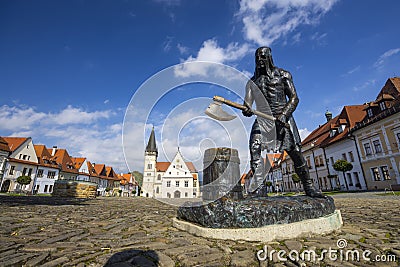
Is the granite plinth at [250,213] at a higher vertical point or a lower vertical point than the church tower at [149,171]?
lower

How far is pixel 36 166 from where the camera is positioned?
108 feet

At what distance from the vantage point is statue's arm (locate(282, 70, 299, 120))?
3494mm

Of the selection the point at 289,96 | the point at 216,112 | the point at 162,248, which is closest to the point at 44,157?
the point at 216,112

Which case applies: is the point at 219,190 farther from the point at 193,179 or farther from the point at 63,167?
the point at 193,179

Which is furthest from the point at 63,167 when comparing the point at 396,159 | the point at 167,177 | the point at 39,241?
the point at 396,159

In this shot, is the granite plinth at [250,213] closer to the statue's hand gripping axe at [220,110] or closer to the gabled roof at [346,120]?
the statue's hand gripping axe at [220,110]

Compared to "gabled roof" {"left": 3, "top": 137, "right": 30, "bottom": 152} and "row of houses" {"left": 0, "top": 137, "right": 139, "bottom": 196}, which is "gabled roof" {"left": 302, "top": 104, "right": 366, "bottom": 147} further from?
"gabled roof" {"left": 3, "top": 137, "right": 30, "bottom": 152}

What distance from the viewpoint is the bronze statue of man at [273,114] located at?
137 inches

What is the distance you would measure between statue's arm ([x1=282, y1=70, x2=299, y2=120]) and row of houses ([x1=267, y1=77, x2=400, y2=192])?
58.3 ft

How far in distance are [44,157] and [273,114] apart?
42.9 metres

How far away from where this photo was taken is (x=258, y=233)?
7.69 feet

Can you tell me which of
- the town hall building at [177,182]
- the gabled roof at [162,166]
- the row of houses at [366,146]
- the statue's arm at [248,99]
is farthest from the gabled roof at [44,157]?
the statue's arm at [248,99]

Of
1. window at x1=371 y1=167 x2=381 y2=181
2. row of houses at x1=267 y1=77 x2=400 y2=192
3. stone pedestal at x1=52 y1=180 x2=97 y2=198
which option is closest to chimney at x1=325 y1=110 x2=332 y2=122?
row of houses at x1=267 y1=77 x2=400 y2=192

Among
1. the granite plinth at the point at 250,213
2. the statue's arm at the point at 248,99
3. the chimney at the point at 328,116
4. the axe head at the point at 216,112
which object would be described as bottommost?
the granite plinth at the point at 250,213
